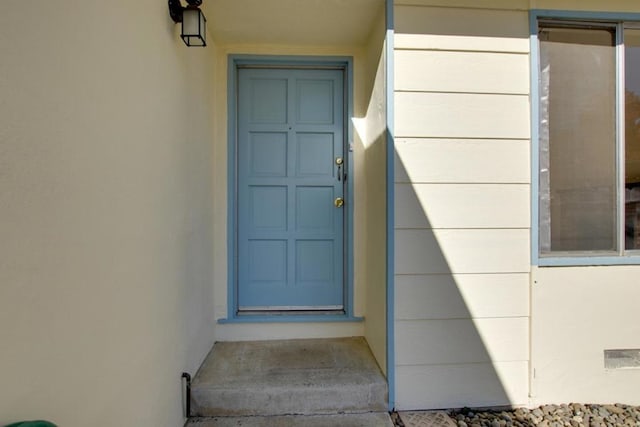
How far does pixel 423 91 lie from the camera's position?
1881 mm

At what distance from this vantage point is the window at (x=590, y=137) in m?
1.96

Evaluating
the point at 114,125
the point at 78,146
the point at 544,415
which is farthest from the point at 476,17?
the point at 544,415

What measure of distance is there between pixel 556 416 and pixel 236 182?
93.6 inches

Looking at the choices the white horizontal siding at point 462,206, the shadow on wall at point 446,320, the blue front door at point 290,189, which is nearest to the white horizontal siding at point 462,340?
the shadow on wall at point 446,320

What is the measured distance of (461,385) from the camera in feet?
6.20

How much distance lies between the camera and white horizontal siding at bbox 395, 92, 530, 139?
1875 mm

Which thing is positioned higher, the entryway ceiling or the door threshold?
the entryway ceiling

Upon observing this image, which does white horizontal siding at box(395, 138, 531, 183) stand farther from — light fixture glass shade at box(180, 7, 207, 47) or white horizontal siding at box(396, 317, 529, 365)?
light fixture glass shade at box(180, 7, 207, 47)

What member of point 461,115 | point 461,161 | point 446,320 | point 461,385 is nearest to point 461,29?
point 461,115

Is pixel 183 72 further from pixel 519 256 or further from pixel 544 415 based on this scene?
pixel 544 415

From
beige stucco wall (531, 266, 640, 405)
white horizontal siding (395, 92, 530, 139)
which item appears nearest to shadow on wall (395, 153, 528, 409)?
beige stucco wall (531, 266, 640, 405)

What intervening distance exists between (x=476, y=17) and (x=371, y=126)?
2.68 ft

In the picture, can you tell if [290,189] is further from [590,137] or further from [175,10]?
[590,137]

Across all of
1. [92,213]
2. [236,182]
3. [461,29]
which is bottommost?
[92,213]
